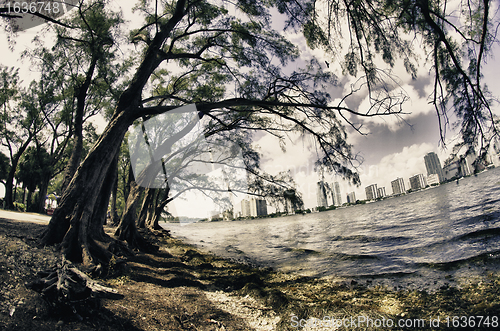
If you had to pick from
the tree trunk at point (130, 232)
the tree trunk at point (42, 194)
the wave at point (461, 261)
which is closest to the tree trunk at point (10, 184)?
the tree trunk at point (42, 194)

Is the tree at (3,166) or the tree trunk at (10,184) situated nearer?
the tree trunk at (10,184)

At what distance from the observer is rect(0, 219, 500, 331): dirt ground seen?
197 cm

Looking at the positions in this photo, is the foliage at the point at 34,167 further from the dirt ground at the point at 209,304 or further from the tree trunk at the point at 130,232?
the dirt ground at the point at 209,304

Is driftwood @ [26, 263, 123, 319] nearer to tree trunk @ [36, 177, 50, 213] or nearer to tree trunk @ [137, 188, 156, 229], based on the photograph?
tree trunk @ [137, 188, 156, 229]

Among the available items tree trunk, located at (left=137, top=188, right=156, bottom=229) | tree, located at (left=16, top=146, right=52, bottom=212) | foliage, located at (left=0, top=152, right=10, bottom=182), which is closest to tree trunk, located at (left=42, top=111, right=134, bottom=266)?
tree trunk, located at (left=137, top=188, right=156, bottom=229)

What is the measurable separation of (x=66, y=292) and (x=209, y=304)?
193 centimetres

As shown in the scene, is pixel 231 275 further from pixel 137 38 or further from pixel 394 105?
pixel 137 38

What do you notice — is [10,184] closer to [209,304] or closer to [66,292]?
[209,304]

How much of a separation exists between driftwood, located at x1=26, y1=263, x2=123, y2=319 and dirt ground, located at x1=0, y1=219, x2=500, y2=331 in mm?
19

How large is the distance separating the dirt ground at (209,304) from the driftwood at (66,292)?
0.02m

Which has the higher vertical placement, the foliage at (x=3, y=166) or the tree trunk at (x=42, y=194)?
the foliage at (x=3, y=166)

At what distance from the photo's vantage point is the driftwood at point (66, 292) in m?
1.95

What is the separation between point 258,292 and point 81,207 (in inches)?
140

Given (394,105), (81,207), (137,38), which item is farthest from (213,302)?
(137,38)
